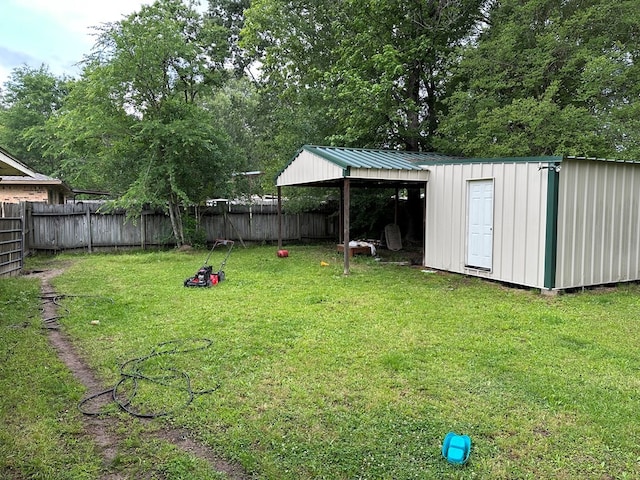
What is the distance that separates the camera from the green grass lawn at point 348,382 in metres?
2.44

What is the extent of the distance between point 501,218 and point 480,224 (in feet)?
1.58

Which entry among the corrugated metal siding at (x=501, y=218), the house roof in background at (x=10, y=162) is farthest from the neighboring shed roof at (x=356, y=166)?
the house roof in background at (x=10, y=162)

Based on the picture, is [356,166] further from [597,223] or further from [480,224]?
[597,223]

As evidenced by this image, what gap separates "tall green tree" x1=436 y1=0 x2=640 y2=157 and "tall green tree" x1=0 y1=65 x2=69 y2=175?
64.3ft

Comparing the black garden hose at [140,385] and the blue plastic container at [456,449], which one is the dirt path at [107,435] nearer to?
the black garden hose at [140,385]

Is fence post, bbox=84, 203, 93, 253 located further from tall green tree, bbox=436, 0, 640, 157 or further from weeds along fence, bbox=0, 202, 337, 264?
tall green tree, bbox=436, 0, 640, 157

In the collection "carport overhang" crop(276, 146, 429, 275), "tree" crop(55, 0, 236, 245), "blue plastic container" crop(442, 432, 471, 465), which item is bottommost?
"blue plastic container" crop(442, 432, 471, 465)

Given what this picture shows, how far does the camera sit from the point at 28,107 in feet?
76.8

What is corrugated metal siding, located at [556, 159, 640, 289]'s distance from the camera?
6.57 meters

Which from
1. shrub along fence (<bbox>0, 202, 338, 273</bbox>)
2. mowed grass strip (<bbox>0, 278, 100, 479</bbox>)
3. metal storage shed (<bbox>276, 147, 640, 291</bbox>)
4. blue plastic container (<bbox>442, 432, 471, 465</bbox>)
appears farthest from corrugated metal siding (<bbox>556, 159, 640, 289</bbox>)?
shrub along fence (<bbox>0, 202, 338, 273</bbox>)

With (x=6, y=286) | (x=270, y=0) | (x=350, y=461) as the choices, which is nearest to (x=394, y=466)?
(x=350, y=461)

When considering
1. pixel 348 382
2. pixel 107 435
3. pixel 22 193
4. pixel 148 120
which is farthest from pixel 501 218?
pixel 22 193

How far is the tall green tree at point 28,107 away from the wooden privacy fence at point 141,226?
458 inches

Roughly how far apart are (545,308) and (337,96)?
27.0 ft
